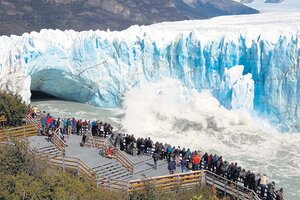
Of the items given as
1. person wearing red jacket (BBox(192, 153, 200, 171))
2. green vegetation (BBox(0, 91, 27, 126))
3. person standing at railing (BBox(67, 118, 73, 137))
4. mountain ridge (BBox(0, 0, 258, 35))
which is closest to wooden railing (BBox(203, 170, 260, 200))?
person wearing red jacket (BBox(192, 153, 200, 171))

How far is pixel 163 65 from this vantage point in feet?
82.8

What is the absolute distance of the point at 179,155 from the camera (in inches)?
580

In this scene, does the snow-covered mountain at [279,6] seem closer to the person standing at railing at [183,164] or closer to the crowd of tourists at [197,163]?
the crowd of tourists at [197,163]

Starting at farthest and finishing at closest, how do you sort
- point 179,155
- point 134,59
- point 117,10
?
point 117,10 < point 134,59 < point 179,155

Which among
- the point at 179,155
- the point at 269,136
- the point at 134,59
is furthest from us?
the point at 134,59

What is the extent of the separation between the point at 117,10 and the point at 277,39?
60.1 m

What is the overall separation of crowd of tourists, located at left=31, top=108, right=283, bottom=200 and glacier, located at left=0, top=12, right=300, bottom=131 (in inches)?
292

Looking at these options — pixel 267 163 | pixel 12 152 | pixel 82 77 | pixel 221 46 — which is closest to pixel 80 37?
pixel 82 77

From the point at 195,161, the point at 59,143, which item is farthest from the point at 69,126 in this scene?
the point at 195,161

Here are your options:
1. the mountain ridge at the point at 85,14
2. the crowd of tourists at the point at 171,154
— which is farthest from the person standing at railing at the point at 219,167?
the mountain ridge at the point at 85,14

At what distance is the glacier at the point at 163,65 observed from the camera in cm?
2258

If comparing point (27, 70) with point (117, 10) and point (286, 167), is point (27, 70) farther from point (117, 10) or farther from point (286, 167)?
point (117, 10)

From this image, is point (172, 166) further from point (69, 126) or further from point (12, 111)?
point (12, 111)

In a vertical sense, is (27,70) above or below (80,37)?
below
